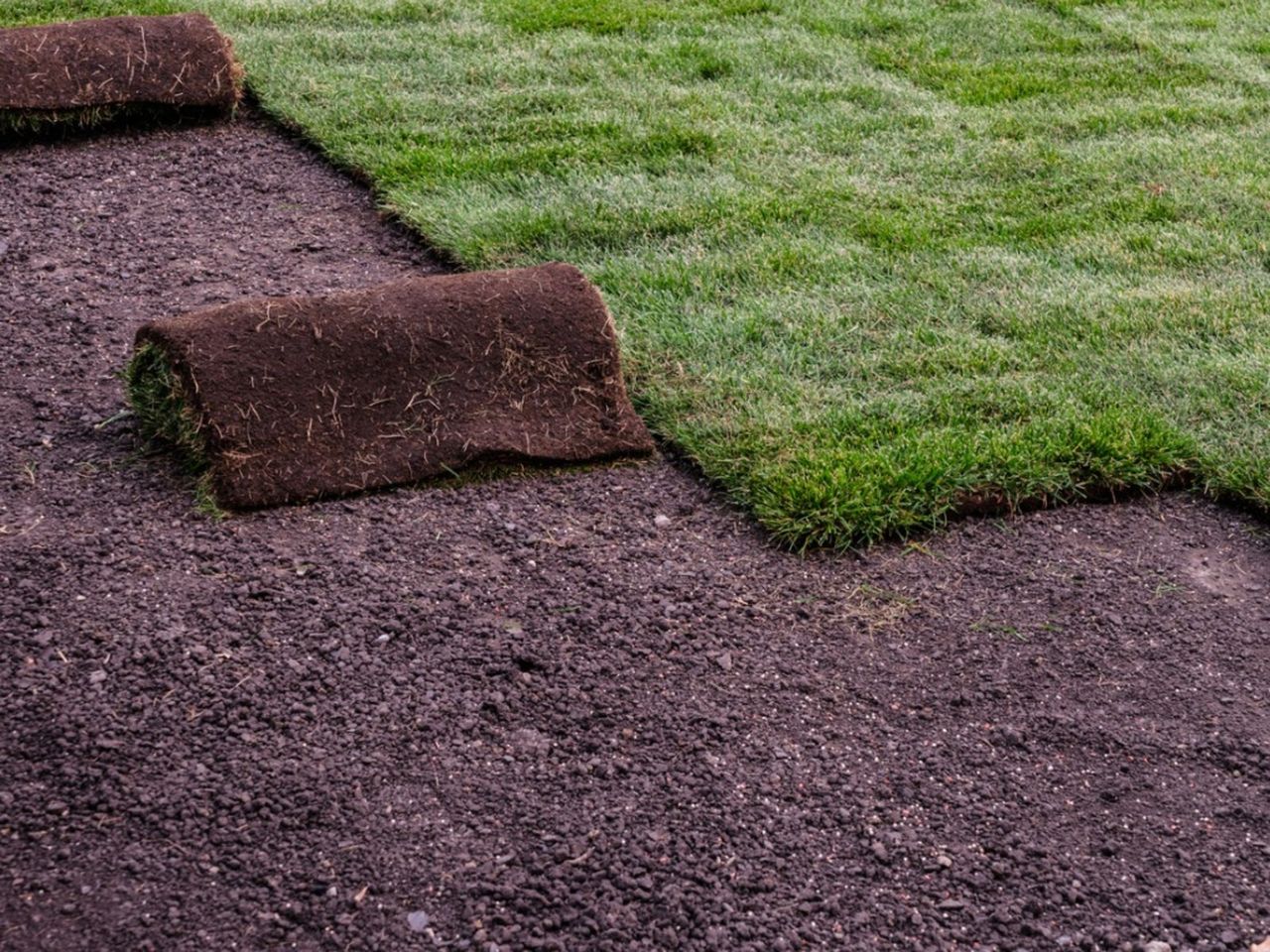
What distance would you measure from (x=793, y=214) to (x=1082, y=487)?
217 cm

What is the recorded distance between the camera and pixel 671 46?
773cm

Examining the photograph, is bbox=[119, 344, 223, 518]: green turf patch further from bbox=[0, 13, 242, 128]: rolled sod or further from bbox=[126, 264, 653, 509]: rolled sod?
bbox=[0, 13, 242, 128]: rolled sod

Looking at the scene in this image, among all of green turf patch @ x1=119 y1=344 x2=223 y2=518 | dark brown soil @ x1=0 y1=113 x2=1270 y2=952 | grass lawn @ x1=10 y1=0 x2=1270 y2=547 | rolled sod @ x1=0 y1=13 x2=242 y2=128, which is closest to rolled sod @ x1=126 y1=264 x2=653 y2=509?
green turf patch @ x1=119 y1=344 x2=223 y2=518

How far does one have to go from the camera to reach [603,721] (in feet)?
10.4

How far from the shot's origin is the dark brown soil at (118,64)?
20.7 ft

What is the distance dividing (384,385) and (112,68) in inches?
132

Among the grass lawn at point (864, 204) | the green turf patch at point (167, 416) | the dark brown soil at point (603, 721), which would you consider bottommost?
the dark brown soil at point (603, 721)

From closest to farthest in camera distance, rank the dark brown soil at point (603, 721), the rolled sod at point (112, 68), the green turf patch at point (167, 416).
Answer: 1. the dark brown soil at point (603, 721)
2. the green turf patch at point (167, 416)
3. the rolled sod at point (112, 68)

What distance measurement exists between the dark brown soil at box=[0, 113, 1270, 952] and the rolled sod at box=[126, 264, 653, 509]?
12cm

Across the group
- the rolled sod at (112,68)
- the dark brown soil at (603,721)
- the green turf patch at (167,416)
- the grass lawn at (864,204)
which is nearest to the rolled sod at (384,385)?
the green turf patch at (167,416)

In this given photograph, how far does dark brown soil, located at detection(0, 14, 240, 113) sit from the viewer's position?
6.30 meters

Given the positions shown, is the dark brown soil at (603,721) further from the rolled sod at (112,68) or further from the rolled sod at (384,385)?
the rolled sod at (112,68)

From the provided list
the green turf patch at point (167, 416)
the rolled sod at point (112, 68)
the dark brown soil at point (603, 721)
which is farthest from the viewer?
the rolled sod at point (112, 68)

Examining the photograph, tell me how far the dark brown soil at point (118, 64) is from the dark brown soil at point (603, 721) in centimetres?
256
